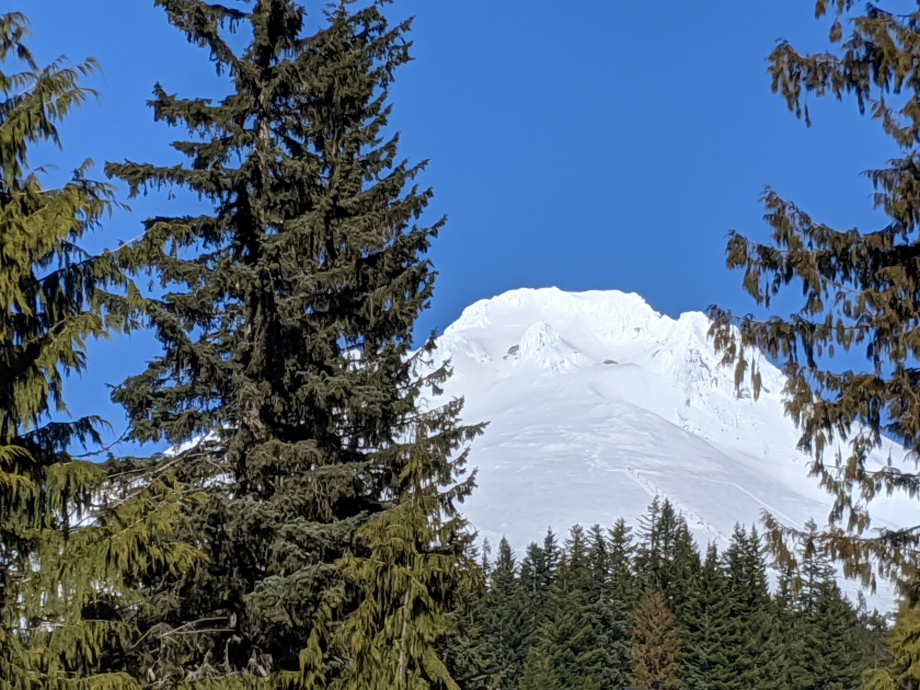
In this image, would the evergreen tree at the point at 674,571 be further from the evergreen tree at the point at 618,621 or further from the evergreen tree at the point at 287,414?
the evergreen tree at the point at 287,414

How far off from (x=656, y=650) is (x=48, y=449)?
69.8 meters

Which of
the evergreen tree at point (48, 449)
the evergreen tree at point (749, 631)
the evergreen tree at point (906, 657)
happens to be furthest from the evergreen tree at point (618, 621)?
the evergreen tree at point (48, 449)

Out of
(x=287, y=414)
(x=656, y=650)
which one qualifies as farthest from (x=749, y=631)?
(x=287, y=414)

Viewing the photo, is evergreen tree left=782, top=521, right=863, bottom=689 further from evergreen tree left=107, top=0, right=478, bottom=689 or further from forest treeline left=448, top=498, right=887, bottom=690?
evergreen tree left=107, top=0, right=478, bottom=689

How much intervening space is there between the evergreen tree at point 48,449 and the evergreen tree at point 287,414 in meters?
1.46

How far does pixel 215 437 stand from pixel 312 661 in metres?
2.78

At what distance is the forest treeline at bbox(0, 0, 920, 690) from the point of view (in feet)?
25.5

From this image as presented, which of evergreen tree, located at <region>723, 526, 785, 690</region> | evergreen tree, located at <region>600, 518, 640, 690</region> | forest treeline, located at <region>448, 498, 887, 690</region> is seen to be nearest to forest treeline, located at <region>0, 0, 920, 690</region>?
forest treeline, located at <region>448, 498, 887, 690</region>

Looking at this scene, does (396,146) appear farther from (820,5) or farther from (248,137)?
(820,5)

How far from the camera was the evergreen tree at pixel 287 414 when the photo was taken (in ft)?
33.5

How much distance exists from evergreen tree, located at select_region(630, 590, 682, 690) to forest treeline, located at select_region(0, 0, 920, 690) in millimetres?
61250

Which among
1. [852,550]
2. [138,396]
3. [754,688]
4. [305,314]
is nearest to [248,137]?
[305,314]

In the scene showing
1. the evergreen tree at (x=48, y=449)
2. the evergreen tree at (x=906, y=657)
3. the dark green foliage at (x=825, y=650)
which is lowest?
the dark green foliage at (x=825, y=650)

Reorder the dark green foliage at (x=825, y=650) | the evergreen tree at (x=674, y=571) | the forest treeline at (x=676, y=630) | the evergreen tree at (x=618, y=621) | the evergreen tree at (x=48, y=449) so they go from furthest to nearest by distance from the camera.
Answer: the evergreen tree at (x=674, y=571), the evergreen tree at (x=618, y=621), the forest treeline at (x=676, y=630), the dark green foliage at (x=825, y=650), the evergreen tree at (x=48, y=449)
